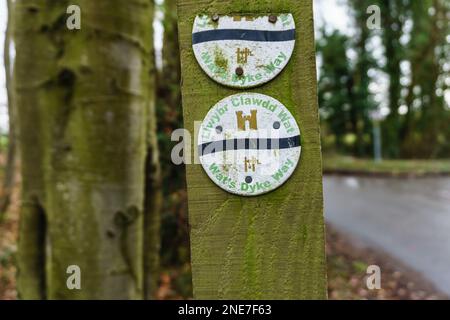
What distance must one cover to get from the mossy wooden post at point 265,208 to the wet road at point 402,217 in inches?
181

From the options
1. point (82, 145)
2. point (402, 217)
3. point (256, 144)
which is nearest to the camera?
point (256, 144)

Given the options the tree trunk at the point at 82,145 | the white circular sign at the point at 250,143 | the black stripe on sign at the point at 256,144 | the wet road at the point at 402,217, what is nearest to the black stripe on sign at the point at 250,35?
the white circular sign at the point at 250,143

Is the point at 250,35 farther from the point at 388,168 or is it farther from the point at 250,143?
the point at 388,168

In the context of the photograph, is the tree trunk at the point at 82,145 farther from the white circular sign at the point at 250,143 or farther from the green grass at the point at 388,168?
the green grass at the point at 388,168

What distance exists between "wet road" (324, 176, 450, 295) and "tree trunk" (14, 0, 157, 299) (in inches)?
152

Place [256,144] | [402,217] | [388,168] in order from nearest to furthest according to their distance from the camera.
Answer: [256,144]
[402,217]
[388,168]

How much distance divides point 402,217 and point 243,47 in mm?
8362

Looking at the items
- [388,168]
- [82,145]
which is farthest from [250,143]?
[388,168]

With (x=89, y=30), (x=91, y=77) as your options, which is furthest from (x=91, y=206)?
(x=89, y=30)

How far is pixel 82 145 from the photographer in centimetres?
307

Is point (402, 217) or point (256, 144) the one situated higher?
point (256, 144)

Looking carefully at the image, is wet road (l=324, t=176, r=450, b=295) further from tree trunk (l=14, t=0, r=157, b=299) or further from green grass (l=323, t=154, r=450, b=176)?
tree trunk (l=14, t=0, r=157, b=299)

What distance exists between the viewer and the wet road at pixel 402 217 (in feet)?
21.3

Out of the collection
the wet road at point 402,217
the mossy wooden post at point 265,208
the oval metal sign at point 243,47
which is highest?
the oval metal sign at point 243,47
